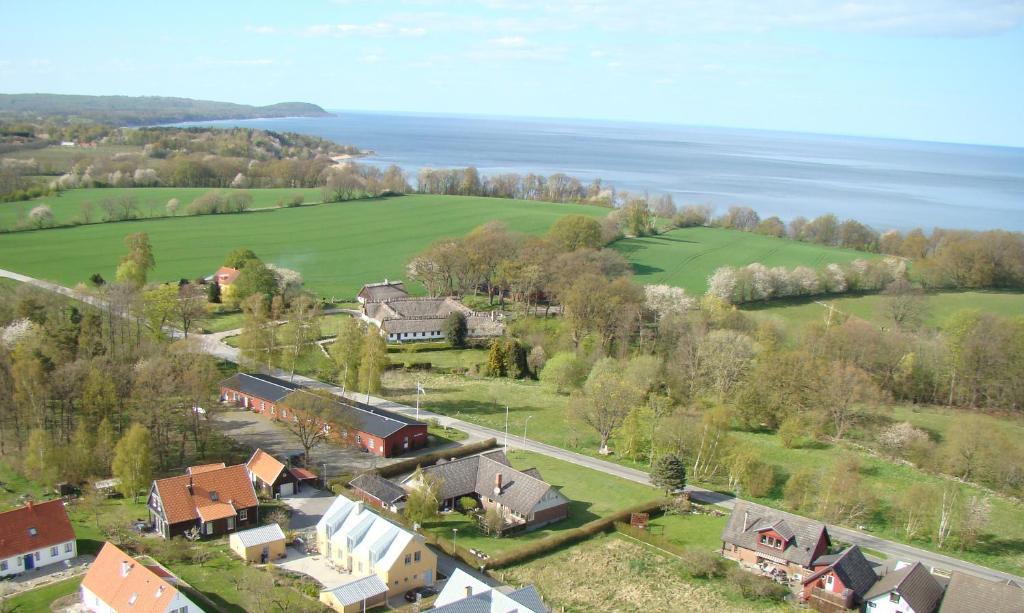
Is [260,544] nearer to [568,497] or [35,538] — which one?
[35,538]

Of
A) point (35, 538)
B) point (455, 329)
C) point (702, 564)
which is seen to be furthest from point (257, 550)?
Result: point (455, 329)

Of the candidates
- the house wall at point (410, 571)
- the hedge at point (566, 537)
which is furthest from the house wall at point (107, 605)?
the hedge at point (566, 537)

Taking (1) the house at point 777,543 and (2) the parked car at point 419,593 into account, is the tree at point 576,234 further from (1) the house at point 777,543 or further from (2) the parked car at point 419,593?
(2) the parked car at point 419,593

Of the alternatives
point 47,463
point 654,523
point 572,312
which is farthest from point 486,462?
point 572,312

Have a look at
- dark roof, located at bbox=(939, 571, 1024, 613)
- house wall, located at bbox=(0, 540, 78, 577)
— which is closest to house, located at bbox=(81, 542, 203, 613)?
house wall, located at bbox=(0, 540, 78, 577)

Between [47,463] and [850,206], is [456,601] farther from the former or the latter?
[850,206]

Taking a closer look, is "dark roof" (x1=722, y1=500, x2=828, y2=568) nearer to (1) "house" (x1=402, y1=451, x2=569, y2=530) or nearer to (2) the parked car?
(1) "house" (x1=402, y1=451, x2=569, y2=530)
